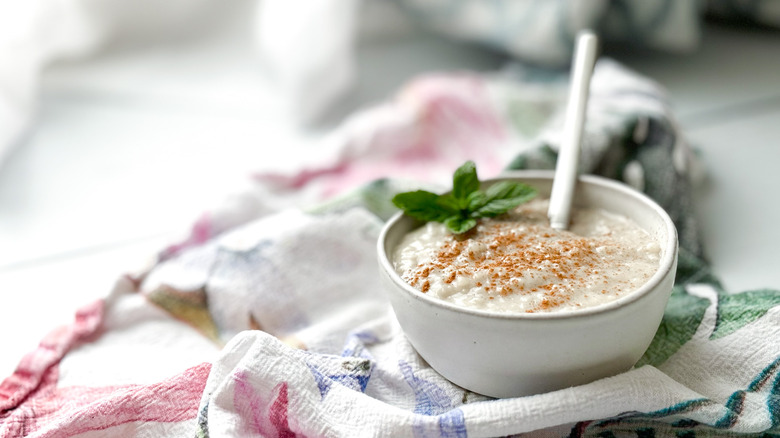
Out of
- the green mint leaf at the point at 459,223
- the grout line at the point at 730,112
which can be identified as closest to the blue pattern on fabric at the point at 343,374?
the green mint leaf at the point at 459,223

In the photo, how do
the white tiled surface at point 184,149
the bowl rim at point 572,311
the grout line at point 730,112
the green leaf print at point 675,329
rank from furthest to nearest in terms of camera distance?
the grout line at point 730,112 < the white tiled surface at point 184,149 < the green leaf print at point 675,329 < the bowl rim at point 572,311

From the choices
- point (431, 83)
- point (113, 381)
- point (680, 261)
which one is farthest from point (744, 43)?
point (113, 381)

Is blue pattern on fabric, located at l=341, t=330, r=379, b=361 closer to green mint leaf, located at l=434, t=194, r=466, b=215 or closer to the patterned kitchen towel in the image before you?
the patterned kitchen towel

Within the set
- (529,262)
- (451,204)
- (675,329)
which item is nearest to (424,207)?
(451,204)

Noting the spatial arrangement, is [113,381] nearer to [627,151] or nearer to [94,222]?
[94,222]

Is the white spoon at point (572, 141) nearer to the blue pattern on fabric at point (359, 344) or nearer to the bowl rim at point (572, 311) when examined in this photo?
the bowl rim at point (572, 311)

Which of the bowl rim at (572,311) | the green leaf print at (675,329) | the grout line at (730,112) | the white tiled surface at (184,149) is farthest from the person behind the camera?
the grout line at (730,112)
